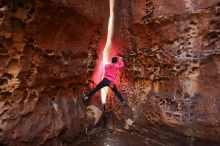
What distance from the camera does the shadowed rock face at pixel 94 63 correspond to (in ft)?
14.2

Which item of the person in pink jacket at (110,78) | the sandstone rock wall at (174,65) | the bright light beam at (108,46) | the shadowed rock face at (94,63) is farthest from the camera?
the bright light beam at (108,46)

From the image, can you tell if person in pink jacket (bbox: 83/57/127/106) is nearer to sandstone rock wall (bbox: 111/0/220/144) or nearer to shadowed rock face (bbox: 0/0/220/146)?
shadowed rock face (bbox: 0/0/220/146)

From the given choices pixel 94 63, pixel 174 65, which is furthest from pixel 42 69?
pixel 174 65

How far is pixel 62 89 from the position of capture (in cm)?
551

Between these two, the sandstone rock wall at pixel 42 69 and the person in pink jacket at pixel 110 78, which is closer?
Answer: the sandstone rock wall at pixel 42 69

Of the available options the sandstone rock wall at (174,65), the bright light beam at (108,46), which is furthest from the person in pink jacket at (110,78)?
the bright light beam at (108,46)

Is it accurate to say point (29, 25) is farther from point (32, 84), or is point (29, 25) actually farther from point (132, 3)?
point (132, 3)

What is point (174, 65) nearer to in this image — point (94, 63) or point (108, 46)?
point (94, 63)

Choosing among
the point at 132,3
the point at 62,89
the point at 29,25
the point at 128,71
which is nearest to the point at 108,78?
the point at 128,71

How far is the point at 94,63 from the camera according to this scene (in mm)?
6781

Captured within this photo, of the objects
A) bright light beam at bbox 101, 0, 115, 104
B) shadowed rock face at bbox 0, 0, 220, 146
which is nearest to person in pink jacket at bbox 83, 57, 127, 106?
shadowed rock face at bbox 0, 0, 220, 146

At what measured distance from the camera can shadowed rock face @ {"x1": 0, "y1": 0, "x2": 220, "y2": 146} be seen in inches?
171

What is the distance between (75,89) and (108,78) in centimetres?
99

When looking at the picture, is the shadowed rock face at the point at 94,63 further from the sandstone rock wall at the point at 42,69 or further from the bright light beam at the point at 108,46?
the bright light beam at the point at 108,46
